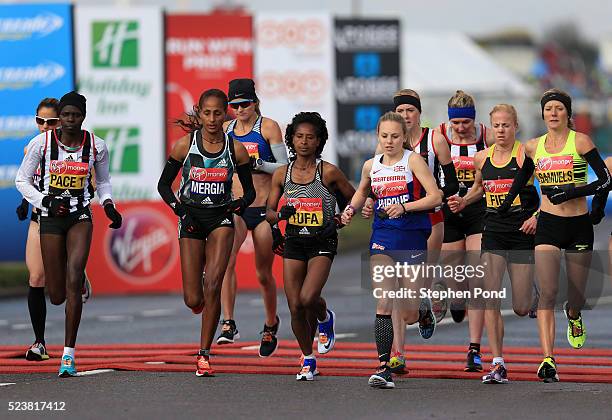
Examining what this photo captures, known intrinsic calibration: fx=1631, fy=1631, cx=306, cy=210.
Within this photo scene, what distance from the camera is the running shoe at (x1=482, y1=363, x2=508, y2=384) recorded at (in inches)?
449

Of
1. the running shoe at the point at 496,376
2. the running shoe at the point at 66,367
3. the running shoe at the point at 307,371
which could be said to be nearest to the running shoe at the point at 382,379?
the running shoe at the point at 307,371

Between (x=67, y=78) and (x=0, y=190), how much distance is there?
306 centimetres

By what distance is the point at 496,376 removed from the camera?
11.4 metres

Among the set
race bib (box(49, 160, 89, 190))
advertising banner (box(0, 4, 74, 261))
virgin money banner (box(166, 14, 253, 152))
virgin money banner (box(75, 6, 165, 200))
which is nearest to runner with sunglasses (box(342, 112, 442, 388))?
race bib (box(49, 160, 89, 190))

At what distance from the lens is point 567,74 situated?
12850 cm

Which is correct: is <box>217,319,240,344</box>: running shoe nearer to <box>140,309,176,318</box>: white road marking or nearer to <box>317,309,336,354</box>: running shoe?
<box>317,309,336,354</box>: running shoe

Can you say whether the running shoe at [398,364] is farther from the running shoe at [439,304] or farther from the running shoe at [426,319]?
the running shoe at [439,304]

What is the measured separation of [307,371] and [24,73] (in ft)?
57.4

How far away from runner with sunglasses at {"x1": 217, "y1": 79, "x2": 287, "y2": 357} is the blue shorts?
193 centimetres

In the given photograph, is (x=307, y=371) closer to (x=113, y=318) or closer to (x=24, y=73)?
(x=113, y=318)

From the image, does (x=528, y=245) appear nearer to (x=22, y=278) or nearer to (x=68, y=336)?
(x=68, y=336)

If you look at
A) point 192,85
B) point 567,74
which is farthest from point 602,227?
point 567,74

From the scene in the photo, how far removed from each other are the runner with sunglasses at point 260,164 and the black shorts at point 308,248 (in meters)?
1.58

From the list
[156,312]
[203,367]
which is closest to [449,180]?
[203,367]
